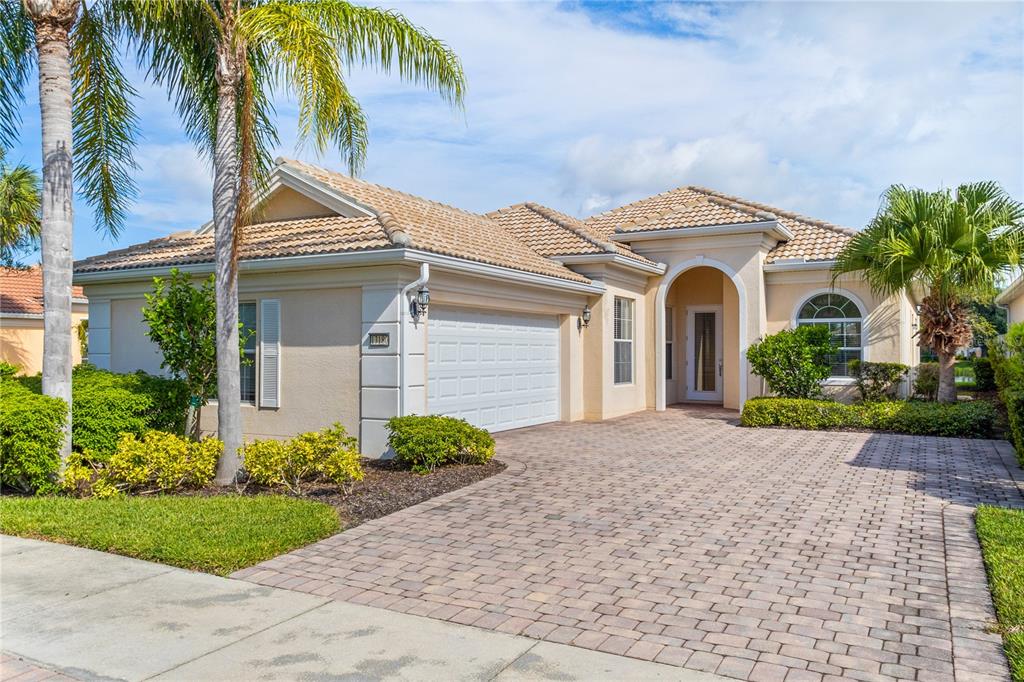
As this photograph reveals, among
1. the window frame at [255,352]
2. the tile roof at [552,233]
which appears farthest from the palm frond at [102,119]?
the tile roof at [552,233]

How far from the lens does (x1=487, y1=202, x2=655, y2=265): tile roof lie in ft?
55.4

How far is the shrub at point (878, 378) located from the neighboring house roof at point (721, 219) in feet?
8.66

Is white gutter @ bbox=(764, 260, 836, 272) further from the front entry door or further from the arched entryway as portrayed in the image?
the front entry door

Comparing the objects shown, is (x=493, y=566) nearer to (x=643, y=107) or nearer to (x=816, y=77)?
(x=816, y=77)

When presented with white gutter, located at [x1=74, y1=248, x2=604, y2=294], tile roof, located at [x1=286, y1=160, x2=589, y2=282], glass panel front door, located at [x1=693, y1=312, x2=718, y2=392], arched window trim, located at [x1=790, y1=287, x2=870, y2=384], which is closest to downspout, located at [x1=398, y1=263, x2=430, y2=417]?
white gutter, located at [x1=74, y1=248, x2=604, y2=294]

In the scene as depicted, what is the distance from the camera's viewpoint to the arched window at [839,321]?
17594 mm

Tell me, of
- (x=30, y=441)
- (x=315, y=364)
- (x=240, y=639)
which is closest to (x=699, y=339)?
(x=315, y=364)

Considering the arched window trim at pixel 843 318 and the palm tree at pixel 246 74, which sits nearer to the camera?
the palm tree at pixel 246 74

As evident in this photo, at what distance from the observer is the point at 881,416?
14750 mm

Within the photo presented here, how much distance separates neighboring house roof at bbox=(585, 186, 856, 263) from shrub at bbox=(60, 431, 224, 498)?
12.3 meters

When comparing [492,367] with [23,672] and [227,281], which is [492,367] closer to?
[227,281]

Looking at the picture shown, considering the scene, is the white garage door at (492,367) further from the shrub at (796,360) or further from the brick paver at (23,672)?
the brick paver at (23,672)

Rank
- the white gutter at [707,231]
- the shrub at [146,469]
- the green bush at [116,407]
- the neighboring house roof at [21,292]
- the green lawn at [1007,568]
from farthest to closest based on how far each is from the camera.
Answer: the neighboring house roof at [21,292]
the white gutter at [707,231]
the green bush at [116,407]
the shrub at [146,469]
the green lawn at [1007,568]

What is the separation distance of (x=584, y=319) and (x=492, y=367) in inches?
135
